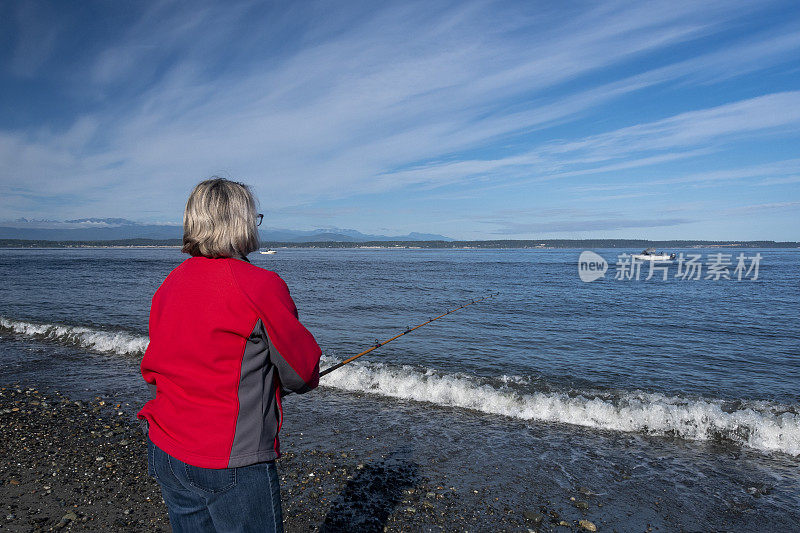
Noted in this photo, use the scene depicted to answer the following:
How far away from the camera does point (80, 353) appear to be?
40.5 feet

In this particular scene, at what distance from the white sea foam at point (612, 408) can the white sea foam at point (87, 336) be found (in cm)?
650

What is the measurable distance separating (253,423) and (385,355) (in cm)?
1018

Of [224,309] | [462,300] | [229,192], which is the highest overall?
[229,192]

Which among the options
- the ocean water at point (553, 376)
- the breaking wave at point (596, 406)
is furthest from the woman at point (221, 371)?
the breaking wave at point (596, 406)

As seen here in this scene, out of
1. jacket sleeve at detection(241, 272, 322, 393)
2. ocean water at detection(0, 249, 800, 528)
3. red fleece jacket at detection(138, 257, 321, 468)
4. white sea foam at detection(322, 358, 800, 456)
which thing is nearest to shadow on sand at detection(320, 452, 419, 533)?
ocean water at detection(0, 249, 800, 528)

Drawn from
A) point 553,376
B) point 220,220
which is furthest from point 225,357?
point 553,376

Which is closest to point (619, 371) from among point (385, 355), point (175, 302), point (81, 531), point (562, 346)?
point (562, 346)

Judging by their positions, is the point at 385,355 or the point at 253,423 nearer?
the point at 253,423

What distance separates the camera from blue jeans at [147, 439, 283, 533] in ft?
6.46

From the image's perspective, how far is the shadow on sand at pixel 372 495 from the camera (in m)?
4.64

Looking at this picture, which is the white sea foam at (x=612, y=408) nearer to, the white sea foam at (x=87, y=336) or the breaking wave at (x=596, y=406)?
the breaking wave at (x=596, y=406)

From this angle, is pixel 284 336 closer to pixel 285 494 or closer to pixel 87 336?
pixel 285 494

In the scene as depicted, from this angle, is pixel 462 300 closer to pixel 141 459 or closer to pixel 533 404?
pixel 533 404

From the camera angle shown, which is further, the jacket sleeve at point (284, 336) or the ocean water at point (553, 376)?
the ocean water at point (553, 376)
